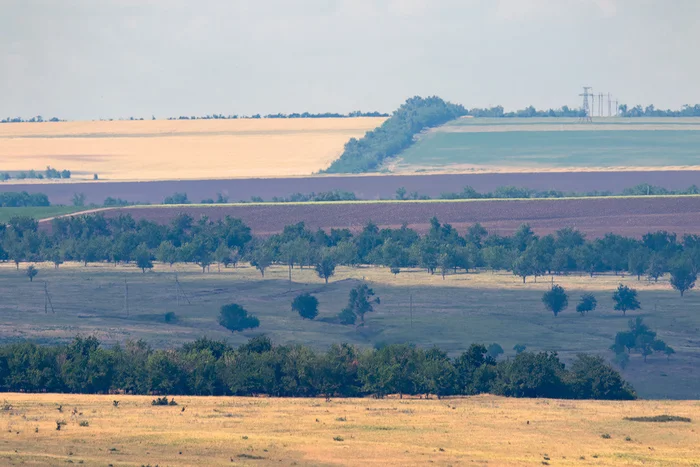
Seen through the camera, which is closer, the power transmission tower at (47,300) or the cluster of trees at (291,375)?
the cluster of trees at (291,375)

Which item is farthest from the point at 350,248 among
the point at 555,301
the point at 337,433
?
the point at 337,433

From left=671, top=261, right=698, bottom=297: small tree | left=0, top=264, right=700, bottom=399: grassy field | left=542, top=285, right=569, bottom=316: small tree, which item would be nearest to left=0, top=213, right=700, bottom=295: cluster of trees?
left=671, top=261, right=698, bottom=297: small tree

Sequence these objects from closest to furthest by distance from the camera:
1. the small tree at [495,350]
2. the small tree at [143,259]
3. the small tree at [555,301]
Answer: the small tree at [495,350] < the small tree at [555,301] < the small tree at [143,259]

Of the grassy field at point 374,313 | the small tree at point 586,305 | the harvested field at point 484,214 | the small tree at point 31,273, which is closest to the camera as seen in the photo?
the grassy field at point 374,313

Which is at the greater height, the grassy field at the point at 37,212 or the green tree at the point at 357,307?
the grassy field at the point at 37,212

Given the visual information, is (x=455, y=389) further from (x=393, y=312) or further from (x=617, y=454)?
(x=393, y=312)

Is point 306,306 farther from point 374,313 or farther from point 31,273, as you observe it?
point 31,273

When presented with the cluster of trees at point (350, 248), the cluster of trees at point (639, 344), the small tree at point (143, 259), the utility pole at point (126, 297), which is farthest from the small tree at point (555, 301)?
the small tree at point (143, 259)

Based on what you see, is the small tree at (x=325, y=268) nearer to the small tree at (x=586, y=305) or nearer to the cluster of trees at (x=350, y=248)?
the cluster of trees at (x=350, y=248)
